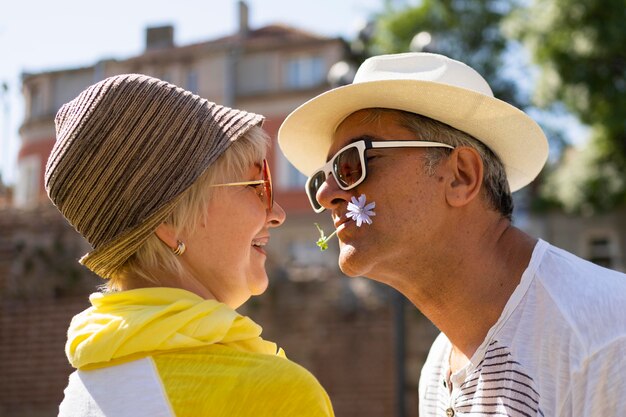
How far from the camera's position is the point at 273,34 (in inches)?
1115

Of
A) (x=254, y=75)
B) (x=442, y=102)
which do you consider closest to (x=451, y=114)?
(x=442, y=102)

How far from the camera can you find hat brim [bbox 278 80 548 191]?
2514 mm

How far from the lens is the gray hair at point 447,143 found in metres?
2.60

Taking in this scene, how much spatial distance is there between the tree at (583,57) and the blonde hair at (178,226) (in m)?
16.5

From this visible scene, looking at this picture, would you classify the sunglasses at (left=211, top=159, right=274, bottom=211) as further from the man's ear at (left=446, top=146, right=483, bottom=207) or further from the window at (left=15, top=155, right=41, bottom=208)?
the window at (left=15, top=155, right=41, bottom=208)

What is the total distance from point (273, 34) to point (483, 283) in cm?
2665

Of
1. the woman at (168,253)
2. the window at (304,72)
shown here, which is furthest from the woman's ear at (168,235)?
the window at (304,72)

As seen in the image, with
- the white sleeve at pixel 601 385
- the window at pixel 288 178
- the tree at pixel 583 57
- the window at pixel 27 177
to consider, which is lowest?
the window at pixel 27 177

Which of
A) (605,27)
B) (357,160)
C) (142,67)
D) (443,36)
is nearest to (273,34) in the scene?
(142,67)

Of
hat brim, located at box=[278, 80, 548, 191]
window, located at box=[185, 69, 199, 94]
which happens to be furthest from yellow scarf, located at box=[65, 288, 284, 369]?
window, located at box=[185, 69, 199, 94]

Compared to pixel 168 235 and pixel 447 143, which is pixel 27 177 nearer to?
pixel 447 143

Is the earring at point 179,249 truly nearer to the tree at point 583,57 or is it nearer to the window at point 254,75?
the tree at point 583,57

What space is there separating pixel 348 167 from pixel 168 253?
33.6 inches

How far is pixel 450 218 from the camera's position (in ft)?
8.41
